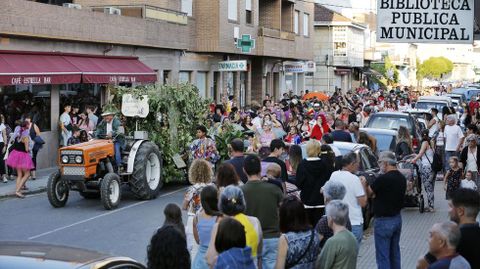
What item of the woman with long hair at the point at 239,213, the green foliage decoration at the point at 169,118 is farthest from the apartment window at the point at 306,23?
the woman with long hair at the point at 239,213

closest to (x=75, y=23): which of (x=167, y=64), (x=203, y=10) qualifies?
(x=167, y=64)

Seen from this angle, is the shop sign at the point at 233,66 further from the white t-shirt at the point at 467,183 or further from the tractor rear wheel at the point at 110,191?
the white t-shirt at the point at 467,183

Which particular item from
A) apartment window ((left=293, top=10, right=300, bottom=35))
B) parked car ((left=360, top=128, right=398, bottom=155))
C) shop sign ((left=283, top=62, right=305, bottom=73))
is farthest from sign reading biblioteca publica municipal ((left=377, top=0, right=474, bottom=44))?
shop sign ((left=283, top=62, right=305, bottom=73))

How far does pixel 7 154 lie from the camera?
20.4 metres

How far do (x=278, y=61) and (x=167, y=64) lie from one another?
52.2ft

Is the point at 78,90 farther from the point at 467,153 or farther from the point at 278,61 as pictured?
the point at 278,61

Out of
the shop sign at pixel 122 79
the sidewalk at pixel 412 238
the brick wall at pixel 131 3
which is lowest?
the sidewalk at pixel 412 238

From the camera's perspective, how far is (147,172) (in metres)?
17.8

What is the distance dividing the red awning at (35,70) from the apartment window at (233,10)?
43.5 feet

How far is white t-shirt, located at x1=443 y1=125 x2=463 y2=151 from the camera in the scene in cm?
2042

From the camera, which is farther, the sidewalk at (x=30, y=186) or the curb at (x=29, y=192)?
the sidewalk at (x=30, y=186)

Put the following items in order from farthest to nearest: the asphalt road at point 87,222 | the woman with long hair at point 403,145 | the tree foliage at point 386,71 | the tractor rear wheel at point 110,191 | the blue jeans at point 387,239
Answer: the tree foliage at point 386,71, the woman with long hair at point 403,145, the tractor rear wheel at point 110,191, the asphalt road at point 87,222, the blue jeans at point 387,239

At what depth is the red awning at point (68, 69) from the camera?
70.8 ft

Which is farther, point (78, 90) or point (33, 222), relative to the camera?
point (78, 90)
